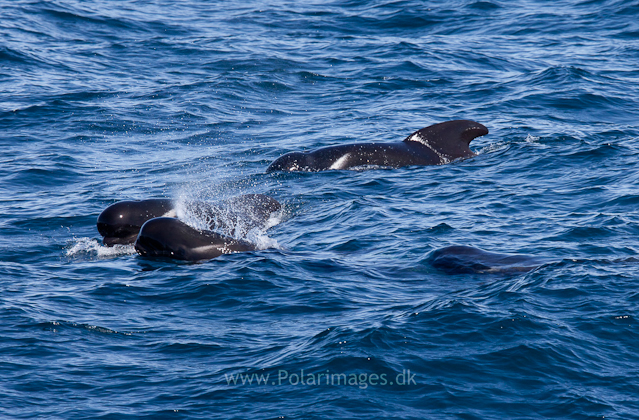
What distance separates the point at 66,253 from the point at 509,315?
7.68m

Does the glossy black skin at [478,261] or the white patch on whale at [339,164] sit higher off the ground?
the glossy black skin at [478,261]

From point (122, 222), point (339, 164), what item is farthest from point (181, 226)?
point (339, 164)

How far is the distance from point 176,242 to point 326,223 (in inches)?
131

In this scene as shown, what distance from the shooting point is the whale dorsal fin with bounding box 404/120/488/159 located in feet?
61.9

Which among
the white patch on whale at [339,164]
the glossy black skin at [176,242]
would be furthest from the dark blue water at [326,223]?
the white patch on whale at [339,164]

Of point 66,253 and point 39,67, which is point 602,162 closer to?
point 66,253

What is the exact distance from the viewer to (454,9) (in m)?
36.0

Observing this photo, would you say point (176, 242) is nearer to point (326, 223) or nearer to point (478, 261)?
point (326, 223)

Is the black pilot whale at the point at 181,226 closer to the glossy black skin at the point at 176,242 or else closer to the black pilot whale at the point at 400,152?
the glossy black skin at the point at 176,242

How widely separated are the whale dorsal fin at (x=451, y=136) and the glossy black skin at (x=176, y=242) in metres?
7.17

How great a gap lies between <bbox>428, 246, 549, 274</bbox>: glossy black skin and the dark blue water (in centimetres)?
16

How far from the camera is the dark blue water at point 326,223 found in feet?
29.5

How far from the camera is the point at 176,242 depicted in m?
13.0

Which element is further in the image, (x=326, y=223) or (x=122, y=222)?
(x=326, y=223)
